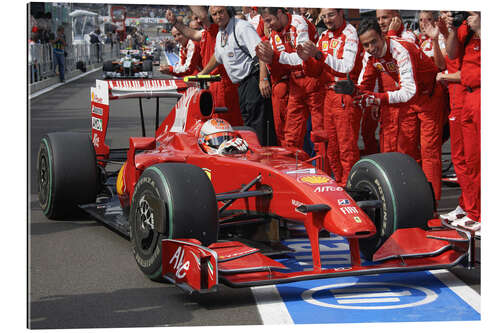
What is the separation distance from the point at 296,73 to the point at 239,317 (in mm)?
3954

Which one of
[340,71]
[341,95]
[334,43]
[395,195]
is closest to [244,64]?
[334,43]

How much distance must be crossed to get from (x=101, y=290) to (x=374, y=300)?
64.4 inches

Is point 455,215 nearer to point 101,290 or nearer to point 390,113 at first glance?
point 390,113

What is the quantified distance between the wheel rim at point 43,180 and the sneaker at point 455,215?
11.1 ft

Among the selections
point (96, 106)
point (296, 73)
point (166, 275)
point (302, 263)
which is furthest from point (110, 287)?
point (296, 73)

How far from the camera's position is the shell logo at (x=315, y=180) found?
485 centimetres

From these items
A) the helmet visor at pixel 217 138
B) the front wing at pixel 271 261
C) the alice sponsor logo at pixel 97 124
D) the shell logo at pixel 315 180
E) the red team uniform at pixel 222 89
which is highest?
the red team uniform at pixel 222 89

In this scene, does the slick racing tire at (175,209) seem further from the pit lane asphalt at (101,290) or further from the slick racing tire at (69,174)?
the slick racing tire at (69,174)

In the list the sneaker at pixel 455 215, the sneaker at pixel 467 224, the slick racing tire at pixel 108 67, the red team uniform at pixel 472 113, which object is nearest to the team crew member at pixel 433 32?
the red team uniform at pixel 472 113

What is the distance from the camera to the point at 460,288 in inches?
185

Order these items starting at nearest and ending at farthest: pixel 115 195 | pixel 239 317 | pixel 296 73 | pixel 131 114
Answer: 1. pixel 239 317
2. pixel 115 195
3. pixel 296 73
4. pixel 131 114

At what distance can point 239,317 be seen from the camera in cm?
417

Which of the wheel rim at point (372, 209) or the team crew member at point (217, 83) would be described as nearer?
the wheel rim at point (372, 209)

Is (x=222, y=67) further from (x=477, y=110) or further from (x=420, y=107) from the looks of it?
(x=477, y=110)
